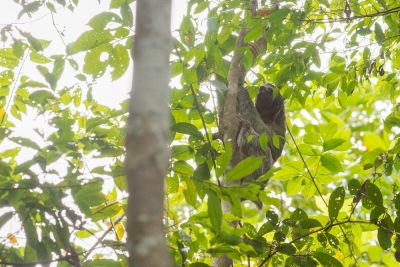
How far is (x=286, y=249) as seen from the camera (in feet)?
8.96

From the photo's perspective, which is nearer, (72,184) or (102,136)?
(72,184)

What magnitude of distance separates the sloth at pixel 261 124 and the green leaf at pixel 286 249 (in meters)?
3.05

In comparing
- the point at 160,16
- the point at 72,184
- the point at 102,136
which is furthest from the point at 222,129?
the point at 160,16

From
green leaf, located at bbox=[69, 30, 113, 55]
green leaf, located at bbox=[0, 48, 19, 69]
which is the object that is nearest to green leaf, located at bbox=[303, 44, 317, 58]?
green leaf, located at bbox=[69, 30, 113, 55]

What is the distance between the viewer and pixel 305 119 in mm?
9023

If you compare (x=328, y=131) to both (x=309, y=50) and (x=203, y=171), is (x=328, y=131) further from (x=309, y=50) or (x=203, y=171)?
(x=203, y=171)

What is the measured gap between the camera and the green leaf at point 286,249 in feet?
8.95

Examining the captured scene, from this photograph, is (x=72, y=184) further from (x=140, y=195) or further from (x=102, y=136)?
(x=140, y=195)

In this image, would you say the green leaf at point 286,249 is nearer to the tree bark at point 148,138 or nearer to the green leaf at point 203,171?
the green leaf at point 203,171

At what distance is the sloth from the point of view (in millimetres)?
6561

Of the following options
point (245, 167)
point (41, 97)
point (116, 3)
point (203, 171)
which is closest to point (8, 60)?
point (41, 97)

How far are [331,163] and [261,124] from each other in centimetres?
378

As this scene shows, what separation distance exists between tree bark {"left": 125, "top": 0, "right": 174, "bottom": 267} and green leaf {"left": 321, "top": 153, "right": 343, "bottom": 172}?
259 cm

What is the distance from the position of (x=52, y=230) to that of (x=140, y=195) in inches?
64.1
